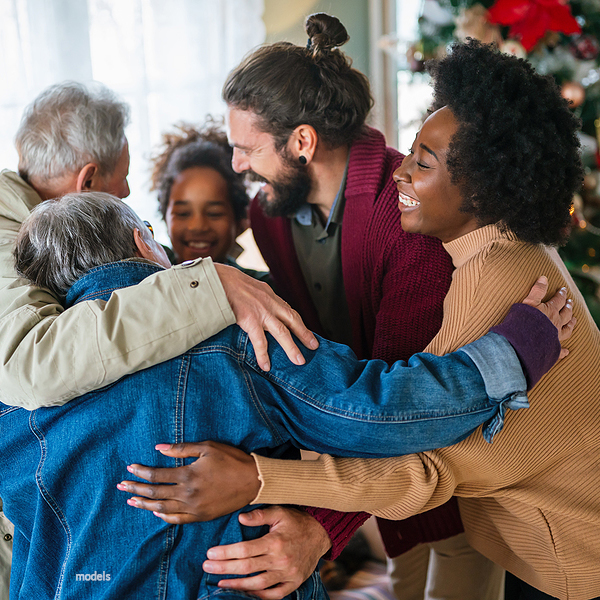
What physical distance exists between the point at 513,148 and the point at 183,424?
771 mm

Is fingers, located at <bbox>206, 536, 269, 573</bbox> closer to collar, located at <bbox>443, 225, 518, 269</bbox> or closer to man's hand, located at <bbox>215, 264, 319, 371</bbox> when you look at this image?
man's hand, located at <bbox>215, 264, 319, 371</bbox>

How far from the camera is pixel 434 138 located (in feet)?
3.99

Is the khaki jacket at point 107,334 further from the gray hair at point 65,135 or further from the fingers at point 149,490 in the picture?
the gray hair at point 65,135

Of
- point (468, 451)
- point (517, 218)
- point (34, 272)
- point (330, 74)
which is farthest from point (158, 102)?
point (468, 451)

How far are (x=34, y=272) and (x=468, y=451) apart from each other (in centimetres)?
86

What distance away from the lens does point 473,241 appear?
122 cm

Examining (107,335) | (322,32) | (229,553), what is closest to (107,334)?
(107,335)

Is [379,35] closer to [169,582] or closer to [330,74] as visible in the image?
[330,74]

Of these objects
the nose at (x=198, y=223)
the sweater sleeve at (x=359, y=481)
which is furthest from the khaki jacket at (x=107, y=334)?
the nose at (x=198, y=223)

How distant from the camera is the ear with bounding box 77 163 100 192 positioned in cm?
154

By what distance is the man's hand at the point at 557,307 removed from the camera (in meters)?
1.10

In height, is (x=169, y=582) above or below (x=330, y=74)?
below

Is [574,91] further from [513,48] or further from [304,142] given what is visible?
[304,142]

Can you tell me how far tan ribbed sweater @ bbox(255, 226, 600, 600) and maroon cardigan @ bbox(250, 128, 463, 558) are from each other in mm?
118
